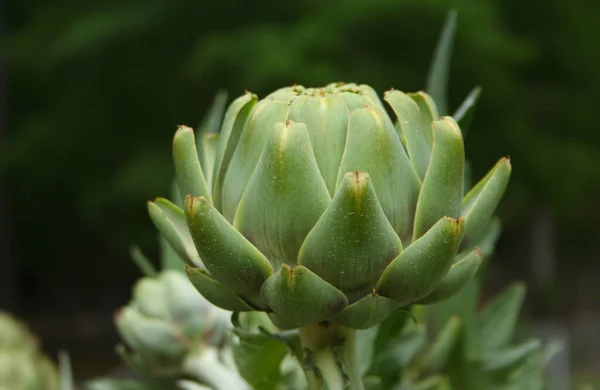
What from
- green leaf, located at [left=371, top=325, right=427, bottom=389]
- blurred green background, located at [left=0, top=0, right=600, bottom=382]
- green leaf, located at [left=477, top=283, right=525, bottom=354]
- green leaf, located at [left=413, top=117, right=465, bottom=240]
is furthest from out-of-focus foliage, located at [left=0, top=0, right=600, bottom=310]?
green leaf, located at [left=413, top=117, right=465, bottom=240]

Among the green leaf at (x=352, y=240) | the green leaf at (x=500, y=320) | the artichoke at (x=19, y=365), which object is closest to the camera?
the green leaf at (x=352, y=240)

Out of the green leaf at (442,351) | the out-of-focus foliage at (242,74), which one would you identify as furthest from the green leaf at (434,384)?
the out-of-focus foliage at (242,74)

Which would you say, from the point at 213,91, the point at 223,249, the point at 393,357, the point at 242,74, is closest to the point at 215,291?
the point at 223,249

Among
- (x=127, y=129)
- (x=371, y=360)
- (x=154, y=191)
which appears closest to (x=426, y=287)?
(x=371, y=360)

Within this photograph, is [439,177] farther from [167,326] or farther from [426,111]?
[167,326]

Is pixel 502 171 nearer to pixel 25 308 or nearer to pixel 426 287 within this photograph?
pixel 426 287

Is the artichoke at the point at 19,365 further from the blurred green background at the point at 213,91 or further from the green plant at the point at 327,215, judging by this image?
the blurred green background at the point at 213,91

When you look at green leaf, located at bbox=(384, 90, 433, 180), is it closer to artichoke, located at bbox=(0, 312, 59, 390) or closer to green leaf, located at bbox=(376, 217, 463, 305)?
green leaf, located at bbox=(376, 217, 463, 305)
